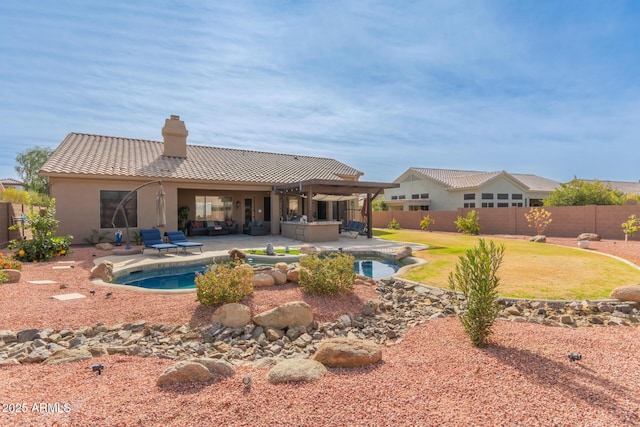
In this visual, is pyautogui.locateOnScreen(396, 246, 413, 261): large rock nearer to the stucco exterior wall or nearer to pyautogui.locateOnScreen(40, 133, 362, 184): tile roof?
pyautogui.locateOnScreen(40, 133, 362, 184): tile roof

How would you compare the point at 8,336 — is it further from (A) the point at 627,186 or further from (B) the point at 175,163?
(A) the point at 627,186

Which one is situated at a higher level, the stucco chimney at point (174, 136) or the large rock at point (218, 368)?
the stucco chimney at point (174, 136)

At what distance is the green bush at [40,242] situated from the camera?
1082 cm

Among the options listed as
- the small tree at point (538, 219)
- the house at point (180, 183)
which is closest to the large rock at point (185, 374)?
the house at point (180, 183)

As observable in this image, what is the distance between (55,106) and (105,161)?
3.10m

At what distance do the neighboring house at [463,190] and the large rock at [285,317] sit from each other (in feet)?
96.5

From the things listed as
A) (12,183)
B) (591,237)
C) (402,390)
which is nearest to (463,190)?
(591,237)

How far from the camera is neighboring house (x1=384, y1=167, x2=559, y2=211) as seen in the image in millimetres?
31359

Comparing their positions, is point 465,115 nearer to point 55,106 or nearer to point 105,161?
point 105,161

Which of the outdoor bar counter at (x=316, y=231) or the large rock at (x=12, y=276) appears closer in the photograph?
the large rock at (x=12, y=276)

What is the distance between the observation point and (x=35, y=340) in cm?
478

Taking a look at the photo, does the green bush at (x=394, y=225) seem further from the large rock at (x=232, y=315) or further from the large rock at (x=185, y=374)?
the large rock at (x=185, y=374)

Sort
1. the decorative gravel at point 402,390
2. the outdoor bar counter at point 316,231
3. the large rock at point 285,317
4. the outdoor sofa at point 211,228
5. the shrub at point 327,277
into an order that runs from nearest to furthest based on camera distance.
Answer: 1. the decorative gravel at point 402,390
2. the large rock at point 285,317
3. the shrub at point 327,277
4. the outdoor bar counter at point 316,231
5. the outdoor sofa at point 211,228

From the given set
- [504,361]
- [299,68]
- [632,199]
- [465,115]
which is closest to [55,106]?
[299,68]
